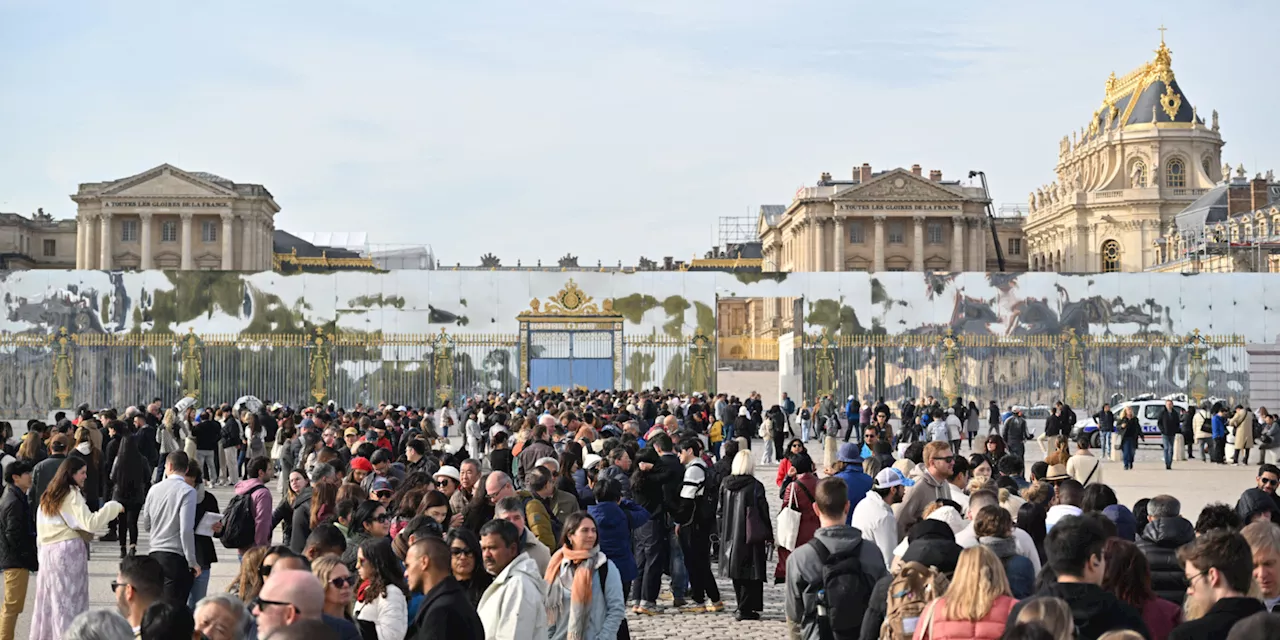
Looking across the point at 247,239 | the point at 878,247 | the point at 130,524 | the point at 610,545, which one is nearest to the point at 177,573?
the point at 610,545

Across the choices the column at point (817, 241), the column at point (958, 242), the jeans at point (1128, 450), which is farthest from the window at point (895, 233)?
the jeans at point (1128, 450)

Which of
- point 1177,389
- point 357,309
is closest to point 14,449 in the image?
point 357,309

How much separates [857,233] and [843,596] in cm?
7978

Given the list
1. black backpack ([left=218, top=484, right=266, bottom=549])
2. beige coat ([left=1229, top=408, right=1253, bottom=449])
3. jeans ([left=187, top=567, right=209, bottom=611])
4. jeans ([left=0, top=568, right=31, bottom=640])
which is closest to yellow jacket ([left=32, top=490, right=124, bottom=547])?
jeans ([left=0, top=568, right=31, bottom=640])

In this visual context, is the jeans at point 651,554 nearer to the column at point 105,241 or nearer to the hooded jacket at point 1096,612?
the hooded jacket at point 1096,612

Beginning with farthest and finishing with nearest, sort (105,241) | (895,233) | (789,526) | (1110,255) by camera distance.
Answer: (1110,255)
(895,233)
(105,241)
(789,526)

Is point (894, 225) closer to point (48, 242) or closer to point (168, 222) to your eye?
point (168, 222)

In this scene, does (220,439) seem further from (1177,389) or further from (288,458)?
(1177,389)

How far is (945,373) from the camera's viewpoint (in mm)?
35906

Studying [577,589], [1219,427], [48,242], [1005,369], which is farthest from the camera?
[48,242]

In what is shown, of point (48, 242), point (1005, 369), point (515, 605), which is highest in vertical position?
point (48, 242)

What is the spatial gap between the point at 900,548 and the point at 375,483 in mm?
3336

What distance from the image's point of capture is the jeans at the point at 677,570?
1107cm

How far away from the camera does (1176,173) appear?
87.8 m
